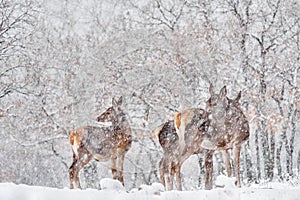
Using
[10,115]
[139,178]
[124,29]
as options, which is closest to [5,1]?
[10,115]

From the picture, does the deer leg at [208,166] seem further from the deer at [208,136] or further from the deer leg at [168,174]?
the deer leg at [168,174]

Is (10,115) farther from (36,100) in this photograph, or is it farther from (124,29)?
(124,29)

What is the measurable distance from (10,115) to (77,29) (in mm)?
5678

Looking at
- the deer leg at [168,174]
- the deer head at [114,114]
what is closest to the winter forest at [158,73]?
the deer leg at [168,174]

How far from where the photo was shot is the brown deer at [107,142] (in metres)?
11.7

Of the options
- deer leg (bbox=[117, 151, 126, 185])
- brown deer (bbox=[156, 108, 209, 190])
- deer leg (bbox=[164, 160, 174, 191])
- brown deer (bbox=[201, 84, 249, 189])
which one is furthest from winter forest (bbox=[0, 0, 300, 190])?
brown deer (bbox=[201, 84, 249, 189])

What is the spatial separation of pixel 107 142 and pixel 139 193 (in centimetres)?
342

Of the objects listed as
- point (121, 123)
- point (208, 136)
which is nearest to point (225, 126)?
point (208, 136)

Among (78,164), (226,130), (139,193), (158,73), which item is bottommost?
(139,193)

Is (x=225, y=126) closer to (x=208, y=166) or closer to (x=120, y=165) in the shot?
(x=208, y=166)

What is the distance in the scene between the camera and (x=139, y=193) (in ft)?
27.7

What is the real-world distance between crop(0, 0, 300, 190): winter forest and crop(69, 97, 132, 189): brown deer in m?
7.00

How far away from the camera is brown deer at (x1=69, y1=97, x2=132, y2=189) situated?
11.7m

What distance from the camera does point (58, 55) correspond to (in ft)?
73.6
